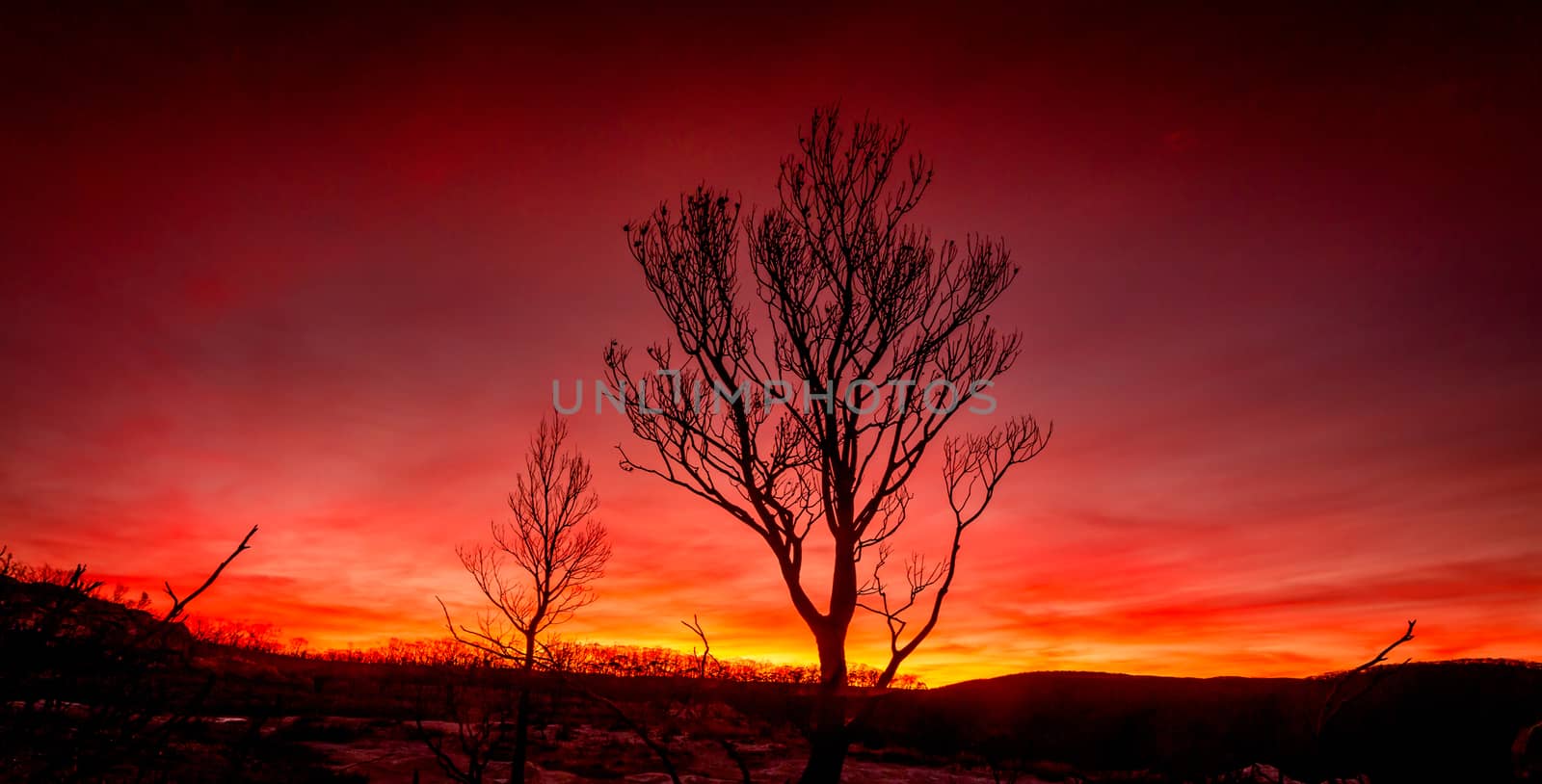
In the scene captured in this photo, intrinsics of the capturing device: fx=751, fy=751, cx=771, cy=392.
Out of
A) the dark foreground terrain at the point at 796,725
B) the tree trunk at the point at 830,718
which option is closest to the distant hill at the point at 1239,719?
the dark foreground terrain at the point at 796,725

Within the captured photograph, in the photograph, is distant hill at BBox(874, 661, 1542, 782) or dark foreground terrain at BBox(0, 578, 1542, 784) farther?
distant hill at BBox(874, 661, 1542, 782)

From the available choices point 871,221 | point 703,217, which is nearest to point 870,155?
point 871,221

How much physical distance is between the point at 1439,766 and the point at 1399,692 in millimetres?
957

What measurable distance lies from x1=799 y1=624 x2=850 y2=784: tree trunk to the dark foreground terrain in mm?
159

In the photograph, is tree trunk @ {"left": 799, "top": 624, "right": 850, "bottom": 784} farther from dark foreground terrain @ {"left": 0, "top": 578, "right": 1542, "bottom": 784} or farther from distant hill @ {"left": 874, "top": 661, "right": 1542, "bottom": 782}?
distant hill @ {"left": 874, "top": 661, "right": 1542, "bottom": 782}

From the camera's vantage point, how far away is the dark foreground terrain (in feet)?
5.88

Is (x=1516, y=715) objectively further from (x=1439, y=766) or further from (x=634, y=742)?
(x=634, y=742)

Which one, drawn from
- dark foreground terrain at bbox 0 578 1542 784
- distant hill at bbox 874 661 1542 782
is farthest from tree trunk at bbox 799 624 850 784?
distant hill at bbox 874 661 1542 782

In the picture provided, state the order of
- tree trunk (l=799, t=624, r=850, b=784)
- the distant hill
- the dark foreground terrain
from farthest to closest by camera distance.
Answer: the distant hill → tree trunk (l=799, t=624, r=850, b=784) → the dark foreground terrain

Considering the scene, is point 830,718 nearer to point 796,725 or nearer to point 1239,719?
point 796,725

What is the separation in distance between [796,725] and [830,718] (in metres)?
2.82

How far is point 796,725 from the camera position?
2646mm

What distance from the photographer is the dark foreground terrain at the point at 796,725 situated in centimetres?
179

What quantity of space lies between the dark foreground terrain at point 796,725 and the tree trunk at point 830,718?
0.52ft
